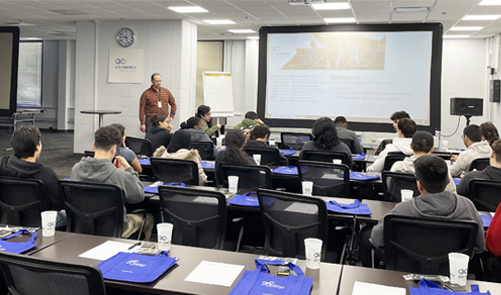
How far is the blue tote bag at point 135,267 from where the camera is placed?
2.00 meters

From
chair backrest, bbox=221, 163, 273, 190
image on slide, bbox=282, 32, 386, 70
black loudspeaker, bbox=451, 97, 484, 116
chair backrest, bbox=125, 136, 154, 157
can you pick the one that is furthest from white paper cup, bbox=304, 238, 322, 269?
black loudspeaker, bbox=451, 97, 484, 116

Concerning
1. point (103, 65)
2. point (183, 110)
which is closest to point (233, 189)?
point (183, 110)

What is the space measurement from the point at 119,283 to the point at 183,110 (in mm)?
8267

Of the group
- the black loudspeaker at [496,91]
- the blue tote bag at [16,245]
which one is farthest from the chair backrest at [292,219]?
the black loudspeaker at [496,91]

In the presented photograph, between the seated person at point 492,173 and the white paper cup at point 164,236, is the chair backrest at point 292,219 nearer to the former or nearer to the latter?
the white paper cup at point 164,236

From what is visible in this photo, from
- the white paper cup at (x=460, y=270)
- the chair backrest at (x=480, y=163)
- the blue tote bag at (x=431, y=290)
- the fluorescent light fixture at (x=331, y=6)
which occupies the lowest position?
the blue tote bag at (x=431, y=290)

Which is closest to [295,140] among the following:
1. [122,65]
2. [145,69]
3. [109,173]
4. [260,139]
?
[260,139]

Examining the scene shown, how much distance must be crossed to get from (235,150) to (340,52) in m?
5.93

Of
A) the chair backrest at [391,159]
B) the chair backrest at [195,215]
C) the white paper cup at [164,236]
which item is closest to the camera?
the white paper cup at [164,236]

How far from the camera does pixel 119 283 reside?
197 cm

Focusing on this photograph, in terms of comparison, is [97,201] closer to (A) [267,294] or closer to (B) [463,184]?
(A) [267,294]

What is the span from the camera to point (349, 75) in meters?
9.73

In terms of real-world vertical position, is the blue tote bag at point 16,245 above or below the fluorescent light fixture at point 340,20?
below

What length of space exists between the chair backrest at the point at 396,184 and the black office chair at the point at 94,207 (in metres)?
2.21
